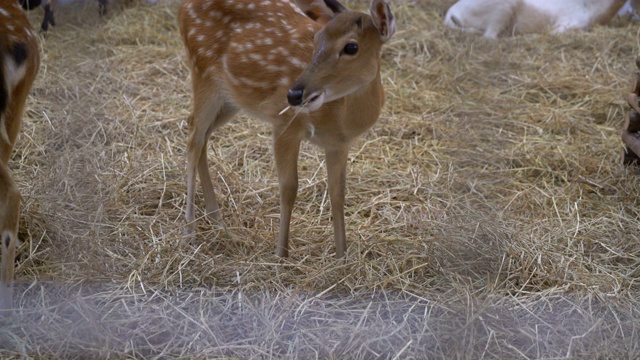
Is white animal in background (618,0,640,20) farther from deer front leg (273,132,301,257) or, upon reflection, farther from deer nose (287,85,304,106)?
deer nose (287,85,304,106)

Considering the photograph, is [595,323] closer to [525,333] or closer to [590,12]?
[525,333]

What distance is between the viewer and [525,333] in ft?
8.82

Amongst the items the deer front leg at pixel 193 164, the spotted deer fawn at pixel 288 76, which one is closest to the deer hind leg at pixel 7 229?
the spotted deer fawn at pixel 288 76

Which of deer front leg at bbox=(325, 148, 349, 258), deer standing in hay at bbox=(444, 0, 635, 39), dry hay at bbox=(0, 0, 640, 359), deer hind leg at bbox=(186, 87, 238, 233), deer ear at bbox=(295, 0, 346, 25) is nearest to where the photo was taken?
dry hay at bbox=(0, 0, 640, 359)

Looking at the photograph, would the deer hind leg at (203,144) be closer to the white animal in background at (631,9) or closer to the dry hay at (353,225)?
the dry hay at (353,225)

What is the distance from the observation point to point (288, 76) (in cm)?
328

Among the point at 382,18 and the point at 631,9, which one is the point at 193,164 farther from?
the point at 631,9

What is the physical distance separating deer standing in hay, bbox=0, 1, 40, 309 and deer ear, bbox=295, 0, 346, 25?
3.24ft

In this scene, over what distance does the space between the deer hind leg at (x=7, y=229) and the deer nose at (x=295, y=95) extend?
37.3 inches

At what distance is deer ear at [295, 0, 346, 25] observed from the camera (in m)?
3.13

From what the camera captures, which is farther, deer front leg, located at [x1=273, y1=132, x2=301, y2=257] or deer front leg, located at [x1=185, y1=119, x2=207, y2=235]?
deer front leg, located at [x1=185, y1=119, x2=207, y2=235]

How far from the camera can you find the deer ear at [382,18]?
9.41ft

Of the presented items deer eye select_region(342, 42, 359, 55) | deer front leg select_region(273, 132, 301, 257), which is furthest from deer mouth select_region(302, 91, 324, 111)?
deer front leg select_region(273, 132, 301, 257)

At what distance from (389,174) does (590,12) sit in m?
2.89
